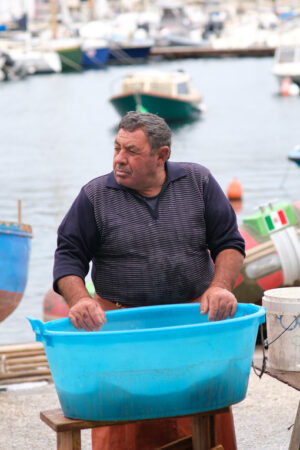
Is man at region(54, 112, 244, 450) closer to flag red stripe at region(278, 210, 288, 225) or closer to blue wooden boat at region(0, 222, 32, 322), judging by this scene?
blue wooden boat at region(0, 222, 32, 322)

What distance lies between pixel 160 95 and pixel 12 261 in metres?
35.8

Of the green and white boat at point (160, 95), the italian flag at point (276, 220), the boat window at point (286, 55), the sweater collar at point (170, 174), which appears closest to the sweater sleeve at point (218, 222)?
the sweater collar at point (170, 174)

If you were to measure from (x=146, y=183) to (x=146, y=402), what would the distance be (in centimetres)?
86

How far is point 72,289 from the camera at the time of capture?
3.56m

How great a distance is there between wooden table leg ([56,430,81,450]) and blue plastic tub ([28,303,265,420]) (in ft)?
0.24

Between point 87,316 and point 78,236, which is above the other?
point 78,236

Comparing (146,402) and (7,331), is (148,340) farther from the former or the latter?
(7,331)

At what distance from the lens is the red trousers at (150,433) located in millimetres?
3795

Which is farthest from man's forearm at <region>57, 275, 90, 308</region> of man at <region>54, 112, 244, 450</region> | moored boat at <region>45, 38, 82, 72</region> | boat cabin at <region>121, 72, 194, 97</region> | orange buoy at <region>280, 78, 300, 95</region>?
moored boat at <region>45, 38, 82, 72</region>

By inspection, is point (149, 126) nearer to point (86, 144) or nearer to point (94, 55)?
point (86, 144)

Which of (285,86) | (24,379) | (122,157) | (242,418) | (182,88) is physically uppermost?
(122,157)

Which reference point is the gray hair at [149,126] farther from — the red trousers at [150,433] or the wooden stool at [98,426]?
the wooden stool at [98,426]

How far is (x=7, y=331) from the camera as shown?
9.16 metres

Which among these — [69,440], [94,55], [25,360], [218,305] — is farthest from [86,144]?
[94,55]
